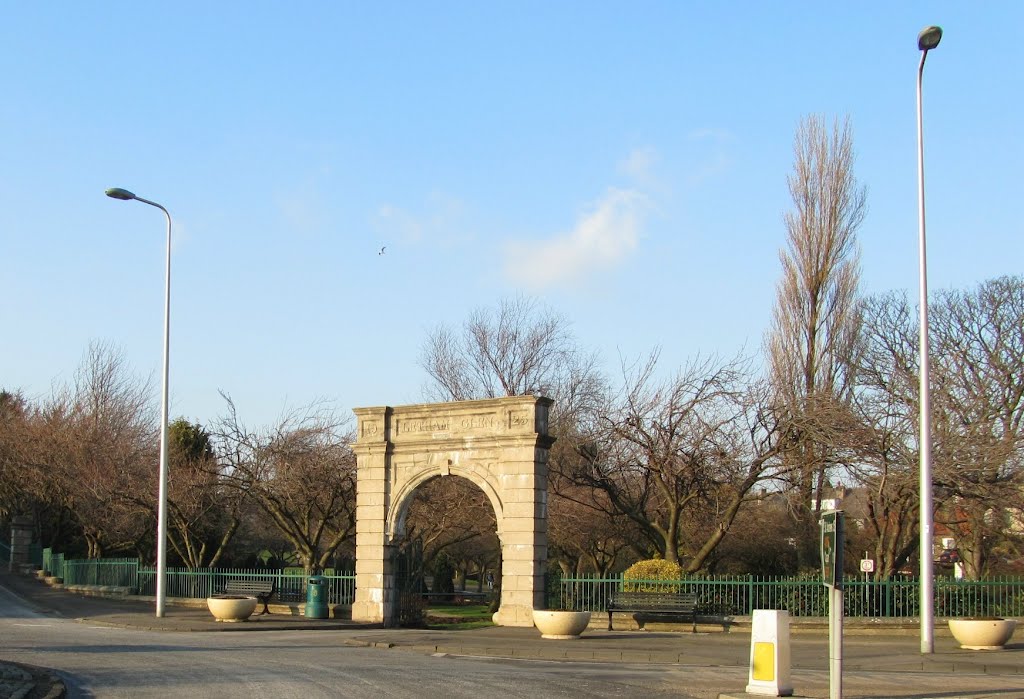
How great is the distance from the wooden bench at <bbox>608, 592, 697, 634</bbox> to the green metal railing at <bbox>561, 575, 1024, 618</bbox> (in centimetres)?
54

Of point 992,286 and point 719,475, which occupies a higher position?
point 992,286

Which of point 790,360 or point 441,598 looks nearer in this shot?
point 790,360

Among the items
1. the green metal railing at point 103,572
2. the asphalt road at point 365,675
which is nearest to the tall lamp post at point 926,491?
the asphalt road at point 365,675

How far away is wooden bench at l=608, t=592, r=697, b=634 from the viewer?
85.5 ft

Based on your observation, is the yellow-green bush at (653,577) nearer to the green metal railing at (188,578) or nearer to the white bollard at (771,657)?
the green metal railing at (188,578)

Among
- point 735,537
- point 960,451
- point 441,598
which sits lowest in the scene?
point 441,598

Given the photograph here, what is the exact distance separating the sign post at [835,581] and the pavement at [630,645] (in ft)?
11.9

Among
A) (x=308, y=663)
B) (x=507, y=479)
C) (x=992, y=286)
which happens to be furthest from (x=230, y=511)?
(x=992, y=286)

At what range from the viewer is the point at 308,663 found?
18312 mm

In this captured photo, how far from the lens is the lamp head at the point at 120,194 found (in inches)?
1202

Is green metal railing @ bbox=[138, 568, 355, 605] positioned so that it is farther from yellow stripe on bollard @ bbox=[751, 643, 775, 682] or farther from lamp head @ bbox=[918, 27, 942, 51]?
lamp head @ bbox=[918, 27, 942, 51]

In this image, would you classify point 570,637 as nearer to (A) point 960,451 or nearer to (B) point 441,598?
(A) point 960,451

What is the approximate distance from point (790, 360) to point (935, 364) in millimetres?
5905

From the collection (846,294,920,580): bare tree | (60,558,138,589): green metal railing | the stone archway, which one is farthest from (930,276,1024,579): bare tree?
(60,558,138,589): green metal railing
